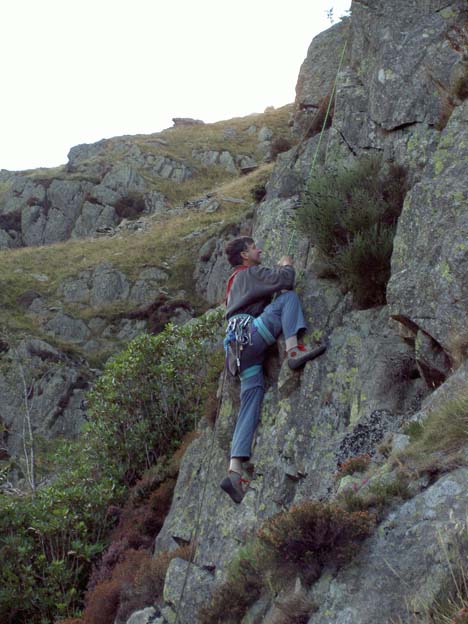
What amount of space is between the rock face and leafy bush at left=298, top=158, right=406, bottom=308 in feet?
0.83

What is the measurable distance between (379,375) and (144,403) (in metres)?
6.99

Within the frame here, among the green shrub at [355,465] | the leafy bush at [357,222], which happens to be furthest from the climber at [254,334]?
the green shrub at [355,465]

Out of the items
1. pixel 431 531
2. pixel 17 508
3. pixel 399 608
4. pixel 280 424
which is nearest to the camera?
pixel 399 608

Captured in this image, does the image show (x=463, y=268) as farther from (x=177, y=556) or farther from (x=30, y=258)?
(x=30, y=258)

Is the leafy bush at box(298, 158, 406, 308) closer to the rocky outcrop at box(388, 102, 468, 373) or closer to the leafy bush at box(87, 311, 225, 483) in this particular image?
the rocky outcrop at box(388, 102, 468, 373)

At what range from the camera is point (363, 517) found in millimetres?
4977

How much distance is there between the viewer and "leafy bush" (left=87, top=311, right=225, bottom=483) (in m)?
13.2

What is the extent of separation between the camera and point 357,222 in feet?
29.2

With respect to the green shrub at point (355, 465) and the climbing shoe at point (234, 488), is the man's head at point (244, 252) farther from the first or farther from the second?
the green shrub at point (355, 465)

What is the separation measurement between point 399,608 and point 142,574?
16.6 ft

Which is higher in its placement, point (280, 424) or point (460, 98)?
point (460, 98)

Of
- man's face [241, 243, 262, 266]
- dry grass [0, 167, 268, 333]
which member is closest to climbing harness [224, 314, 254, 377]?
man's face [241, 243, 262, 266]

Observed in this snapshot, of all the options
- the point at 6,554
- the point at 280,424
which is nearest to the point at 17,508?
the point at 6,554

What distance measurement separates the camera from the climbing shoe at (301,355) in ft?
26.9
